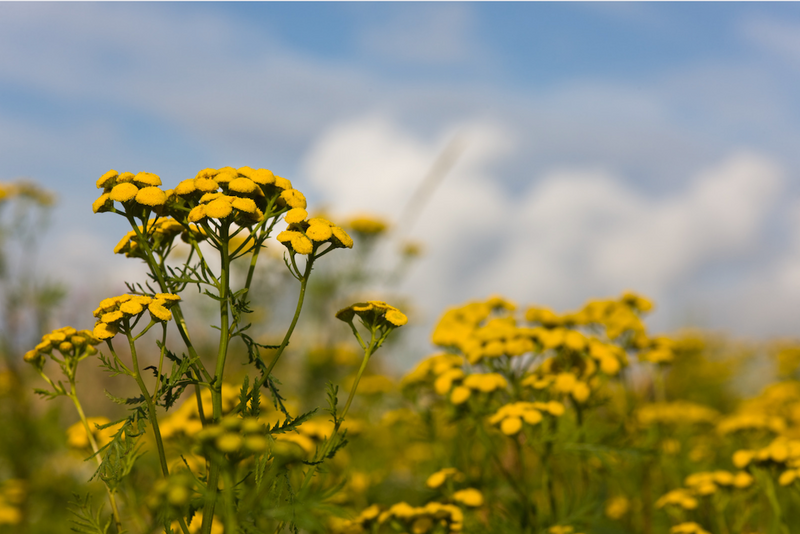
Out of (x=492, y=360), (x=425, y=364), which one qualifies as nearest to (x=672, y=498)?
(x=492, y=360)

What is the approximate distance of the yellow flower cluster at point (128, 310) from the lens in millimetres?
2014

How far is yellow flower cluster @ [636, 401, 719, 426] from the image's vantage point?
16.3 ft

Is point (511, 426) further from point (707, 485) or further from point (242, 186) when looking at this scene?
point (242, 186)

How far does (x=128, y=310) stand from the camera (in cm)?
204

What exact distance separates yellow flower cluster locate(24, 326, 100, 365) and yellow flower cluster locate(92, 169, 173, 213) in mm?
566

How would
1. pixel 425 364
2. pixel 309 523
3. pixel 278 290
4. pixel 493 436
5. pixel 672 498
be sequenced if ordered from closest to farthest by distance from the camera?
pixel 309 523, pixel 672 498, pixel 425 364, pixel 493 436, pixel 278 290

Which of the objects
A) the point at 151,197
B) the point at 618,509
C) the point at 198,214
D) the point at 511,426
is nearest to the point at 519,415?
the point at 511,426

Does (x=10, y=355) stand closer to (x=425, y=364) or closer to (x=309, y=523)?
(x=425, y=364)

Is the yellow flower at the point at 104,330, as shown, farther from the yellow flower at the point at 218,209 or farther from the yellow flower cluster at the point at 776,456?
the yellow flower cluster at the point at 776,456

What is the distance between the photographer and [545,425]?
3064 mm

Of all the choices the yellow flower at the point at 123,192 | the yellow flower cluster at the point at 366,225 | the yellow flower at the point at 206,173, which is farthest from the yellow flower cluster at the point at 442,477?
the yellow flower cluster at the point at 366,225

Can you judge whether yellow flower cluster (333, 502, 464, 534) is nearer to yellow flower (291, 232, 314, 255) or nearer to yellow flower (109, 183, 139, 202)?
yellow flower (291, 232, 314, 255)

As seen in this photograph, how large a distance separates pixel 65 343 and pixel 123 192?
0.78 meters

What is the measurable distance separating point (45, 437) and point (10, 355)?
862mm
